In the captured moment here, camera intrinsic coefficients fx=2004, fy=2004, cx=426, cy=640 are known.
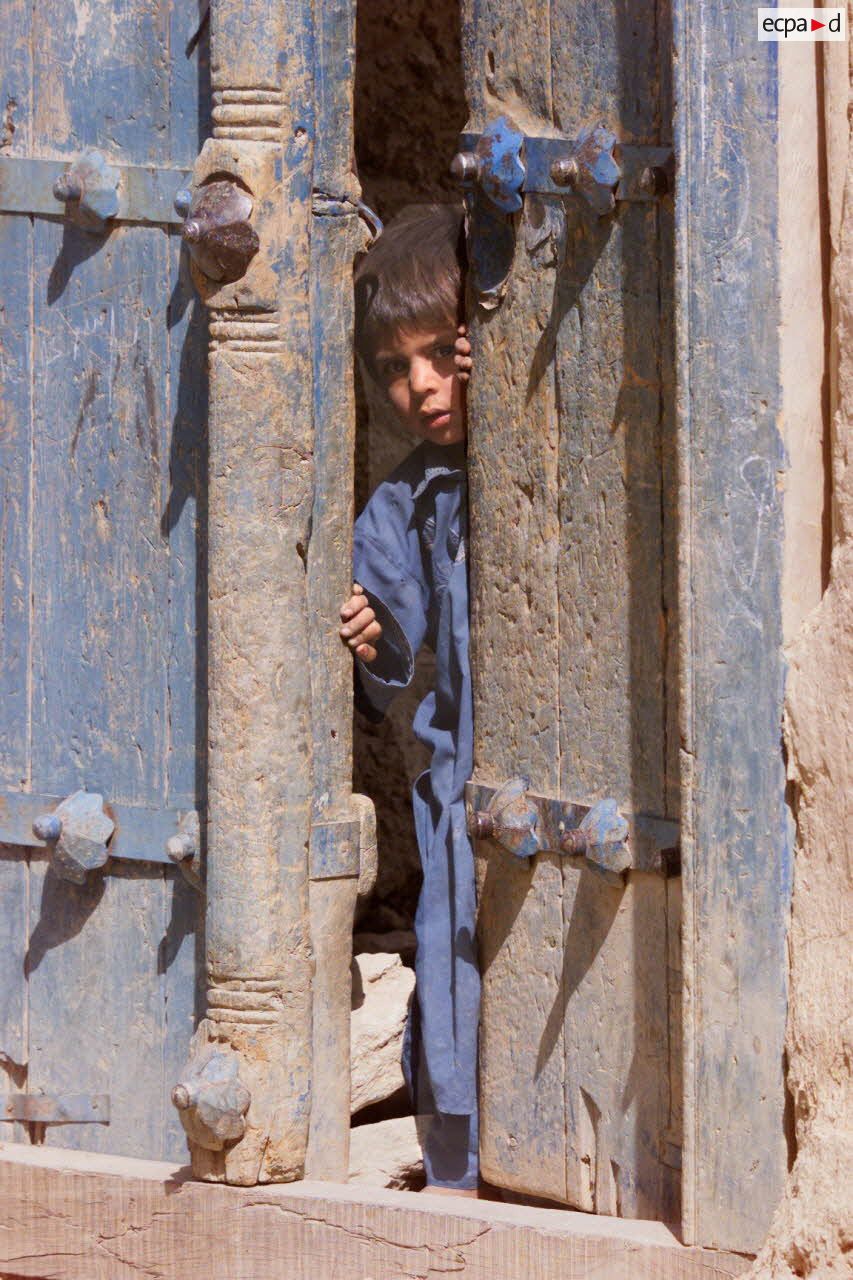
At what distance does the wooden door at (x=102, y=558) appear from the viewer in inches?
116

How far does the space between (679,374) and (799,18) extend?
46 centimetres

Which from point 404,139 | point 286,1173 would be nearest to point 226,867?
point 286,1173

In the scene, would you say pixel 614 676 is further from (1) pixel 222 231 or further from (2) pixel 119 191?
(2) pixel 119 191

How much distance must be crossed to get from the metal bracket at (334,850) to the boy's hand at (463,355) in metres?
0.71

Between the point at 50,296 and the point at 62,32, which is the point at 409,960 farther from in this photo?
the point at 62,32

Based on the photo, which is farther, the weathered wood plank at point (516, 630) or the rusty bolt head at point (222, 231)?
the weathered wood plank at point (516, 630)

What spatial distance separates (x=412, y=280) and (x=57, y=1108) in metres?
1.41

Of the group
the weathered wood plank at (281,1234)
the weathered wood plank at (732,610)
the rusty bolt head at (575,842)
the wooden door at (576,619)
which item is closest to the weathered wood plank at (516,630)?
the wooden door at (576,619)

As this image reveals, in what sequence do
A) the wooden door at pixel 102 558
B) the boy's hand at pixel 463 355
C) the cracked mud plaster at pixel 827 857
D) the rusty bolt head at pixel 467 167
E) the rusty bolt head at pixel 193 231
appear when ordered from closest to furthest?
the cracked mud plaster at pixel 827 857 → the rusty bolt head at pixel 193 231 → the rusty bolt head at pixel 467 167 → the wooden door at pixel 102 558 → the boy's hand at pixel 463 355

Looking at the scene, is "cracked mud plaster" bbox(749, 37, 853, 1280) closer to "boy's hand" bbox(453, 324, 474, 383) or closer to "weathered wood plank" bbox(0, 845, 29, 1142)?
"boy's hand" bbox(453, 324, 474, 383)

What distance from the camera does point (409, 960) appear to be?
4191 mm

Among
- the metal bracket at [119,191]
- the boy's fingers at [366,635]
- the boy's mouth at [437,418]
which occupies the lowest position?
the boy's fingers at [366,635]

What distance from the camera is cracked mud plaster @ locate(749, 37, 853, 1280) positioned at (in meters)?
2.43

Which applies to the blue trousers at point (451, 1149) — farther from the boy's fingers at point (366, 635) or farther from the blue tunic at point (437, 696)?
the boy's fingers at point (366, 635)
